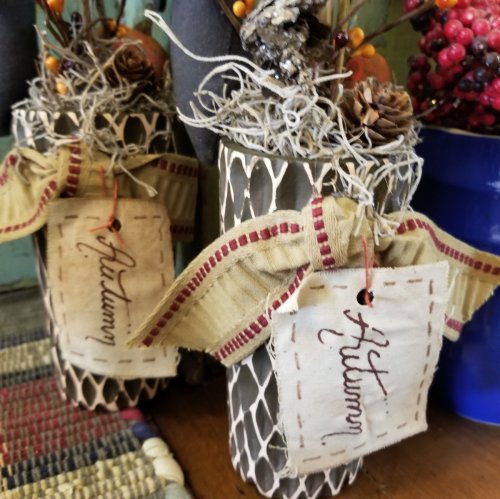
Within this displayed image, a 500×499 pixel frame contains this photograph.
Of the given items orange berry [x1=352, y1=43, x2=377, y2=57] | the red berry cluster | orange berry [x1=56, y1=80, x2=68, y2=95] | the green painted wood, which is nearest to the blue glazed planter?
the red berry cluster

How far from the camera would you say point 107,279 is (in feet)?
1.70

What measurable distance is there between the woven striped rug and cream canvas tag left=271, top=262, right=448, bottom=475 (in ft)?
0.47

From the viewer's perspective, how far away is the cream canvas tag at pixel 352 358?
14.7 inches

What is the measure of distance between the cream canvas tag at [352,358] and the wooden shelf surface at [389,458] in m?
0.09

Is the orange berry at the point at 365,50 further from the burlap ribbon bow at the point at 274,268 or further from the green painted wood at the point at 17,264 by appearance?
the green painted wood at the point at 17,264

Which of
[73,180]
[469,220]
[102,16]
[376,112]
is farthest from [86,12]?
[469,220]

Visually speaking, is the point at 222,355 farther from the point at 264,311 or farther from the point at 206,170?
the point at 206,170

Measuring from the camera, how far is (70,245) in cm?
50

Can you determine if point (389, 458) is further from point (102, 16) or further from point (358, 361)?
point (102, 16)

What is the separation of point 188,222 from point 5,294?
1.36 ft

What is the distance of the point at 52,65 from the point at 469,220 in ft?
1.36

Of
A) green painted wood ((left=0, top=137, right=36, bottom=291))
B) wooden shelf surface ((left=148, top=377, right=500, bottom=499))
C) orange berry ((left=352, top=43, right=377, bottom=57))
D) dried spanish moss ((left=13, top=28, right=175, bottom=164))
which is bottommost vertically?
wooden shelf surface ((left=148, top=377, right=500, bottom=499))

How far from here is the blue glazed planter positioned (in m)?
0.50

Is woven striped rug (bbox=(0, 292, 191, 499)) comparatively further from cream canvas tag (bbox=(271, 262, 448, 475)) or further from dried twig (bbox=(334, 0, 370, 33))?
dried twig (bbox=(334, 0, 370, 33))
